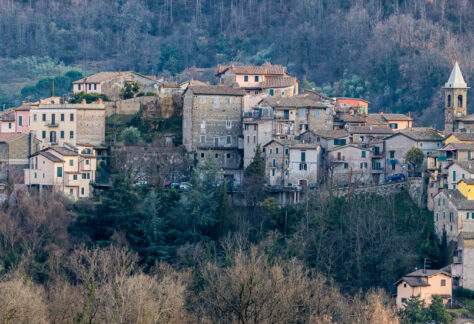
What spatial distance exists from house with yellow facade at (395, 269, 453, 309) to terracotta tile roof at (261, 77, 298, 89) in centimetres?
2288

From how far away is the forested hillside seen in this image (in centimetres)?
11750

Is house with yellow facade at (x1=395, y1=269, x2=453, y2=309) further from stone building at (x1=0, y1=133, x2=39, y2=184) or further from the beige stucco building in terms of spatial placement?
stone building at (x1=0, y1=133, x2=39, y2=184)

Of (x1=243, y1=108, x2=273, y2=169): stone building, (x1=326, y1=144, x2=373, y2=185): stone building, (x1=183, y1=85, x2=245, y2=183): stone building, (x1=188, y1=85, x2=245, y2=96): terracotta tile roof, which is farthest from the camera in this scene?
(x1=188, y1=85, x2=245, y2=96): terracotta tile roof

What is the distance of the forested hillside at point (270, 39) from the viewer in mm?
117500

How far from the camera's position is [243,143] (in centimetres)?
8156

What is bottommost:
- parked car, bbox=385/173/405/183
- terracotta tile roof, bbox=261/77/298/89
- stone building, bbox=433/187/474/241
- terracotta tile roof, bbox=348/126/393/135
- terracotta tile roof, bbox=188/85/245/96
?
stone building, bbox=433/187/474/241

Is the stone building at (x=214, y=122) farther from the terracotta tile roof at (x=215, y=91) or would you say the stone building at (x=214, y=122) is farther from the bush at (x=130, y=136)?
the bush at (x=130, y=136)

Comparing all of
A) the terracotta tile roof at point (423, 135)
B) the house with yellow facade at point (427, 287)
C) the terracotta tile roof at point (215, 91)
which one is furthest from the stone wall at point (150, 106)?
the house with yellow facade at point (427, 287)

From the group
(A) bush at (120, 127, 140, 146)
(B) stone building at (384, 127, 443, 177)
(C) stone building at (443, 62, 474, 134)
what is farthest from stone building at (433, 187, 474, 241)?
(A) bush at (120, 127, 140, 146)

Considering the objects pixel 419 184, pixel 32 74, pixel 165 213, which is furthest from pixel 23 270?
pixel 32 74

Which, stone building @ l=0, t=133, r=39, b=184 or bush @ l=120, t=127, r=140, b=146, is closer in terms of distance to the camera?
stone building @ l=0, t=133, r=39, b=184

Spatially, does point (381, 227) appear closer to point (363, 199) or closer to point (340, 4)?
point (363, 199)

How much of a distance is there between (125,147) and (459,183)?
2140 cm

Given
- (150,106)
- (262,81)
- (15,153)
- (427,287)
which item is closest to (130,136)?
(150,106)
